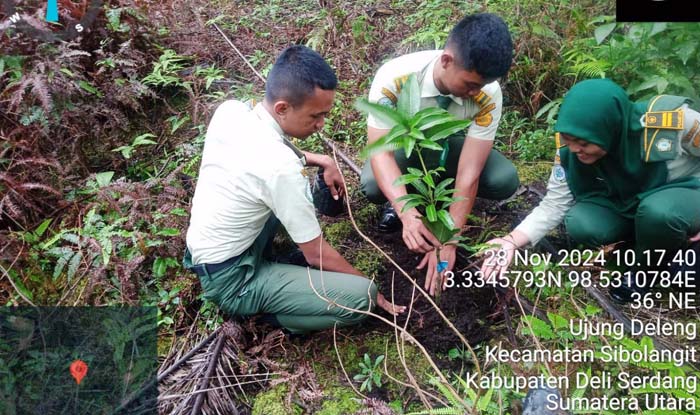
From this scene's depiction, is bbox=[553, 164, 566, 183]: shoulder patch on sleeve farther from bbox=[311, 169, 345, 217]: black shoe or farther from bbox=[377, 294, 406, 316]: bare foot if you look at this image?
bbox=[311, 169, 345, 217]: black shoe

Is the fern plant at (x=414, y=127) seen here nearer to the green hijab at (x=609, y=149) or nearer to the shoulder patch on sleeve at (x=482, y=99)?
the green hijab at (x=609, y=149)

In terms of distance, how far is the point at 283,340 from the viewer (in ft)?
7.28

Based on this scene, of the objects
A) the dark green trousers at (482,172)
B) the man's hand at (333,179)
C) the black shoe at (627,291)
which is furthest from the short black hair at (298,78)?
the black shoe at (627,291)

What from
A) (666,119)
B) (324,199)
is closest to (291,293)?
(324,199)

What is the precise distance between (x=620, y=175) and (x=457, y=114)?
0.80 meters

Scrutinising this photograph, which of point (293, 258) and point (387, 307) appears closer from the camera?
point (387, 307)

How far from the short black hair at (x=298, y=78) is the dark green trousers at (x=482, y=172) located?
0.77 meters

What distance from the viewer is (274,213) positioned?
6.95ft

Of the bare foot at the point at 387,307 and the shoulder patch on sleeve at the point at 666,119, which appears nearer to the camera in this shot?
the shoulder patch on sleeve at the point at 666,119

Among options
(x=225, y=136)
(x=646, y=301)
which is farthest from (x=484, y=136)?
(x=225, y=136)

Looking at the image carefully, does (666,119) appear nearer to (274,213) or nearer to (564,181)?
(564,181)

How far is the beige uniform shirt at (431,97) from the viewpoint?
2342 mm

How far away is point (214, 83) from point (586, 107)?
9.35ft

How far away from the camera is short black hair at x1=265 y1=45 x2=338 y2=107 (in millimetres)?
1897
